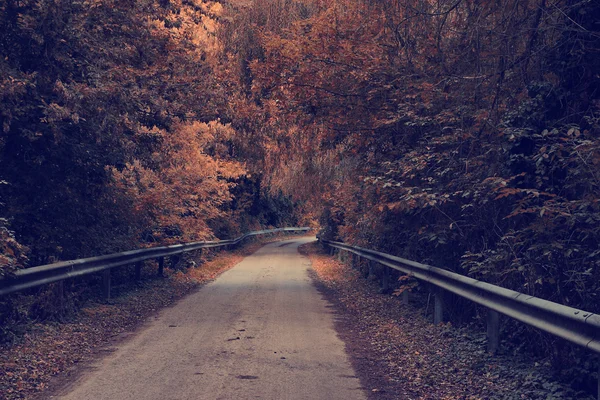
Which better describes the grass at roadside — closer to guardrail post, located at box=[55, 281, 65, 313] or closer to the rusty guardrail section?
guardrail post, located at box=[55, 281, 65, 313]

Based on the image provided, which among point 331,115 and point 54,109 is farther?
point 331,115

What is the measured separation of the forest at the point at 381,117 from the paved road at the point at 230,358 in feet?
6.57

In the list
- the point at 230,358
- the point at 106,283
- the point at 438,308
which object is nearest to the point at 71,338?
the point at 230,358

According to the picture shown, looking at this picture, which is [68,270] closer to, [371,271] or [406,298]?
[406,298]

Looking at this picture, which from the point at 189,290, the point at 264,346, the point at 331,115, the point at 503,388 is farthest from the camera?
the point at 189,290

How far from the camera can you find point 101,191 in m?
11.7

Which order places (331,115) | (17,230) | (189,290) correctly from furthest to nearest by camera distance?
(189,290), (331,115), (17,230)

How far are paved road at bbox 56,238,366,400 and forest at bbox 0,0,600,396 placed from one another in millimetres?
2004

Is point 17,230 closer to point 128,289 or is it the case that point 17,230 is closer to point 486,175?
point 128,289

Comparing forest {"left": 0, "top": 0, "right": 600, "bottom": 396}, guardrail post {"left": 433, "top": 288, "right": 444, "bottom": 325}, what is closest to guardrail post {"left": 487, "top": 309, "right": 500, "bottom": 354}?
forest {"left": 0, "top": 0, "right": 600, "bottom": 396}

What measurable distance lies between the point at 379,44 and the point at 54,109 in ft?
19.8

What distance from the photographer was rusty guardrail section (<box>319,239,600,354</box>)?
4.81 m

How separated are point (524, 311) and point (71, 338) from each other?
19.1 feet

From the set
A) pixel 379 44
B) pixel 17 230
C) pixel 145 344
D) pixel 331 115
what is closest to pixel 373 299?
pixel 331 115
